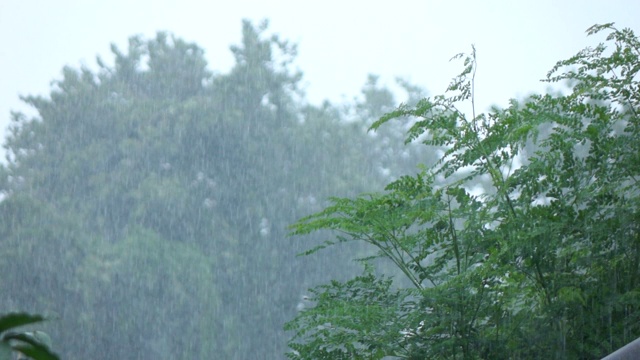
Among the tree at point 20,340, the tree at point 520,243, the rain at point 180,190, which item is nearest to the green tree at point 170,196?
the rain at point 180,190

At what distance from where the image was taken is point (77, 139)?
66.2ft

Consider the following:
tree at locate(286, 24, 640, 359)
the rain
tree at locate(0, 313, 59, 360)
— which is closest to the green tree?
the rain

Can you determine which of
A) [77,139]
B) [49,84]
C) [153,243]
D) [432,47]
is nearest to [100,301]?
[153,243]

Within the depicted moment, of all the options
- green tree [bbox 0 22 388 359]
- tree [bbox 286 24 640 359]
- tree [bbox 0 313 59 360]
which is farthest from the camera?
green tree [bbox 0 22 388 359]

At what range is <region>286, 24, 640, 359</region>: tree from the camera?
2539 mm

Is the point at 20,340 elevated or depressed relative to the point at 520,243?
depressed

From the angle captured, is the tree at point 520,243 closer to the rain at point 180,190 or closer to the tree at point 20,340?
the tree at point 20,340

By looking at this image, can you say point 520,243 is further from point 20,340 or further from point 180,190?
point 180,190

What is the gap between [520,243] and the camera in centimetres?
248

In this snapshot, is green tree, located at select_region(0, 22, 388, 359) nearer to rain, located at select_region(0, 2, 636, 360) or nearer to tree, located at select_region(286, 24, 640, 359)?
rain, located at select_region(0, 2, 636, 360)

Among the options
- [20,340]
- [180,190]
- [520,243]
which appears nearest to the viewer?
[20,340]

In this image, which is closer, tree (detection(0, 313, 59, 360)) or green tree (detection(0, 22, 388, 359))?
tree (detection(0, 313, 59, 360))

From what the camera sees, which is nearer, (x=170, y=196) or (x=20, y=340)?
(x=20, y=340)

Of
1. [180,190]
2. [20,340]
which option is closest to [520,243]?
[20,340]
